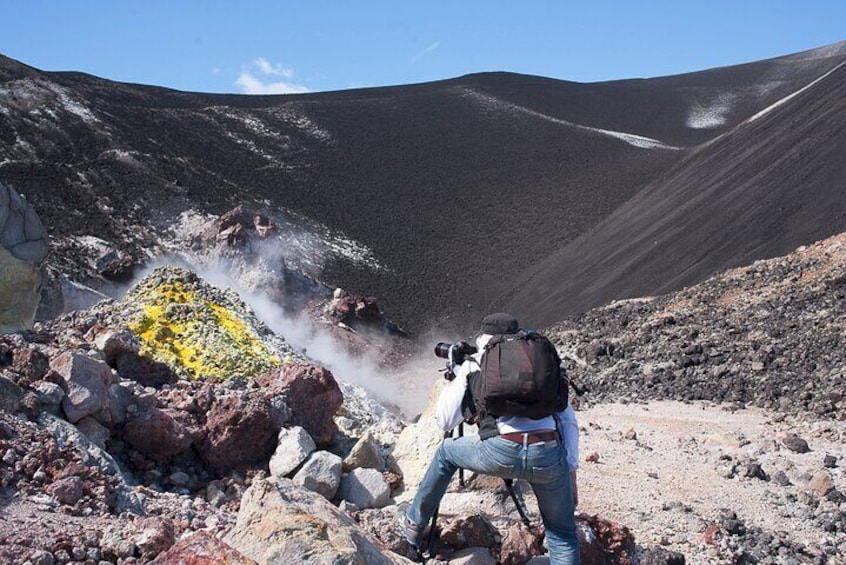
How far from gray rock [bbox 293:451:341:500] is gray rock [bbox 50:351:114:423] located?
58.5 inches

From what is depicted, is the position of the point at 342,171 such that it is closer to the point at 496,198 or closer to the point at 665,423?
the point at 496,198

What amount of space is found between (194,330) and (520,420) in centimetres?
526

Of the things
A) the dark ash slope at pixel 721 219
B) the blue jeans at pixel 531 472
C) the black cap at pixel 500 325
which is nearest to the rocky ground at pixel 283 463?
the blue jeans at pixel 531 472

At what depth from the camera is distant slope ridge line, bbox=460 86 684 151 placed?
4472cm

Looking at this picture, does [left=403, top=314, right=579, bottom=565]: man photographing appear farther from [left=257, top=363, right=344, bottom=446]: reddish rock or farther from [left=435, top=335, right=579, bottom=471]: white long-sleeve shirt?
[left=257, top=363, right=344, bottom=446]: reddish rock

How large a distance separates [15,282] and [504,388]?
6862 mm

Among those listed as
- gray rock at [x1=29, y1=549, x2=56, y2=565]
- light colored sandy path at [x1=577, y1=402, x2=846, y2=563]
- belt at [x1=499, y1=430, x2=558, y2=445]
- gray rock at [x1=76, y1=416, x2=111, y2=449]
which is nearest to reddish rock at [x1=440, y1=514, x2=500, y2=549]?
belt at [x1=499, y1=430, x2=558, y2=445]

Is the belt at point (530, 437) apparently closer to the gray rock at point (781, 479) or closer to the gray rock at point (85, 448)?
the gray rock at point (85, 448)

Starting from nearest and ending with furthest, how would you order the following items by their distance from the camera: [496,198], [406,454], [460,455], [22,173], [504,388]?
[504,388], [460,455], [406,454], [22,173], [496,198]

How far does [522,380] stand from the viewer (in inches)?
171

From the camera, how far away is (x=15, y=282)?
9289 mm

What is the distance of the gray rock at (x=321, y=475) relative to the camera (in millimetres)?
5887

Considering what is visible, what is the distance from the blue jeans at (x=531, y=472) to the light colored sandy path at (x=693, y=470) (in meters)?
1.59

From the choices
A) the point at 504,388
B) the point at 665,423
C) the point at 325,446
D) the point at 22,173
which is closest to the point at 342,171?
the point at 22,173
